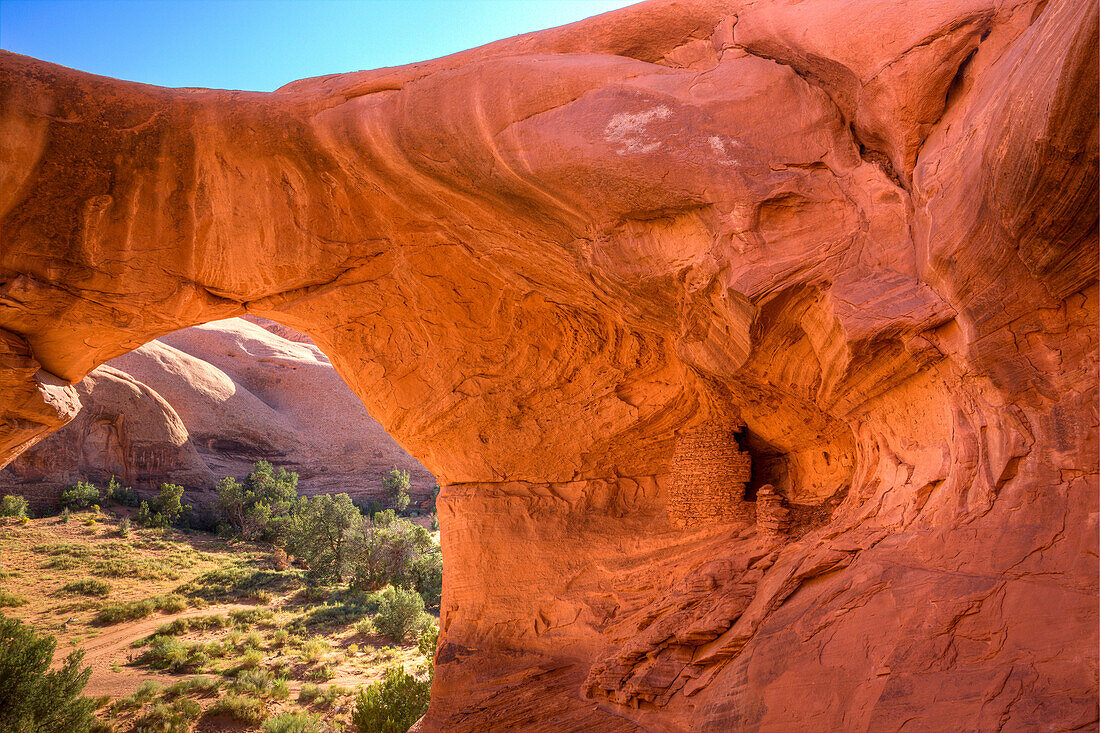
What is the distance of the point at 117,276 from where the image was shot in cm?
691

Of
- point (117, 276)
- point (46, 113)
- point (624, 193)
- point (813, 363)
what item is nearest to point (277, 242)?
point (117, 276)

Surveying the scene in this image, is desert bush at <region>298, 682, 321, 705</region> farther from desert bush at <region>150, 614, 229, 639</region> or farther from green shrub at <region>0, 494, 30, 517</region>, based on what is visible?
green shrub at <region>0, 494, 30, 517</region>

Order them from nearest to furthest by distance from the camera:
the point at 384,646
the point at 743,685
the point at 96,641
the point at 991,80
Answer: the point at 991,80
the point at 743,685
the point at 96,641
the point at 384,646

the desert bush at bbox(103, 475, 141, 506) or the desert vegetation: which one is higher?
the desert bush at bbox(103, 475, 141, 506)

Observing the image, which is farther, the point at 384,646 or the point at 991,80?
the point at 384,646

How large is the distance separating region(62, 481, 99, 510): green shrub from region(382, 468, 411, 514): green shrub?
36.5 feet

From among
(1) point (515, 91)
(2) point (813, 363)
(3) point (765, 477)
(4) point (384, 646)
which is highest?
(1) point (515, 91)

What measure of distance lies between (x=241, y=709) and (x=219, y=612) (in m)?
5.87

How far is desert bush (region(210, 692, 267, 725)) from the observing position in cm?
1069

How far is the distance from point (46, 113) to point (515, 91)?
14.2ft

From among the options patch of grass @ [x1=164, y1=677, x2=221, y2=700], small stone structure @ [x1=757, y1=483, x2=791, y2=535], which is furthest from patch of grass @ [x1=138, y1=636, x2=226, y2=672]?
small stone structure @ [x1=757, y1=483, x2=791, y2=535]

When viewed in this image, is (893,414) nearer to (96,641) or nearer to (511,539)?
(511,539)

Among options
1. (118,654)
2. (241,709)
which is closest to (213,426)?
(118,654)

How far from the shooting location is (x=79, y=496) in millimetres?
20766
